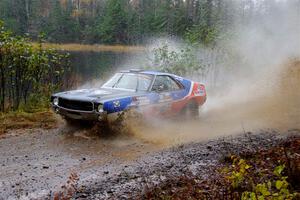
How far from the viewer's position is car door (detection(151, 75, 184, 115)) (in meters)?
9.80

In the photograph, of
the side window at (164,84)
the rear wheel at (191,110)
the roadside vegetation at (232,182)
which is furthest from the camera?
the rear wheel at (191,110)

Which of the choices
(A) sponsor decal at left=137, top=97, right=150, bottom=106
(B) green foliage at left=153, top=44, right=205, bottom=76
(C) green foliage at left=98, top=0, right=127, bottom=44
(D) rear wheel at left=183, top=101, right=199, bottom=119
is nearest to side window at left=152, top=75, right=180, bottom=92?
(A) sponsor decal at left=137, top=97, right=150, bottom=106

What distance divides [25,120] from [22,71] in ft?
8.53

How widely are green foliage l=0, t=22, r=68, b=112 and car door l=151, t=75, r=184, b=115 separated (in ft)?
13.3

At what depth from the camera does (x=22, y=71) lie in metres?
12.2

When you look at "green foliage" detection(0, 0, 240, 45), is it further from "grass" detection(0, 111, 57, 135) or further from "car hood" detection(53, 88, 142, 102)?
"car hood" detection(53, 88, 142, 102)

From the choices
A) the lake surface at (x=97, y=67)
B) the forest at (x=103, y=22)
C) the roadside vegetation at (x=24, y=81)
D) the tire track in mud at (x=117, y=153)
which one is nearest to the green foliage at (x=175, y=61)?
the lake surface at (x=97, y=67)

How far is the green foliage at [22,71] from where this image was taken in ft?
37.6

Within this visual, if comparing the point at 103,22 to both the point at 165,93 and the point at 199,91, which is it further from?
the point at 165,93

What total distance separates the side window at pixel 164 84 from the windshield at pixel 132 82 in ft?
0.62

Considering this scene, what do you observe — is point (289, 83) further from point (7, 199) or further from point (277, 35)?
point (7, 199)

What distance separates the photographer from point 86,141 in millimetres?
8445

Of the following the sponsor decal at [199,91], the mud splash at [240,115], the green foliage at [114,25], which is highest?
the green foliage at [114,25]

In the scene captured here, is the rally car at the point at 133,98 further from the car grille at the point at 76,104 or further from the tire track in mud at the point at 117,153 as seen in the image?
the tire track in mud at the point at 117,153
